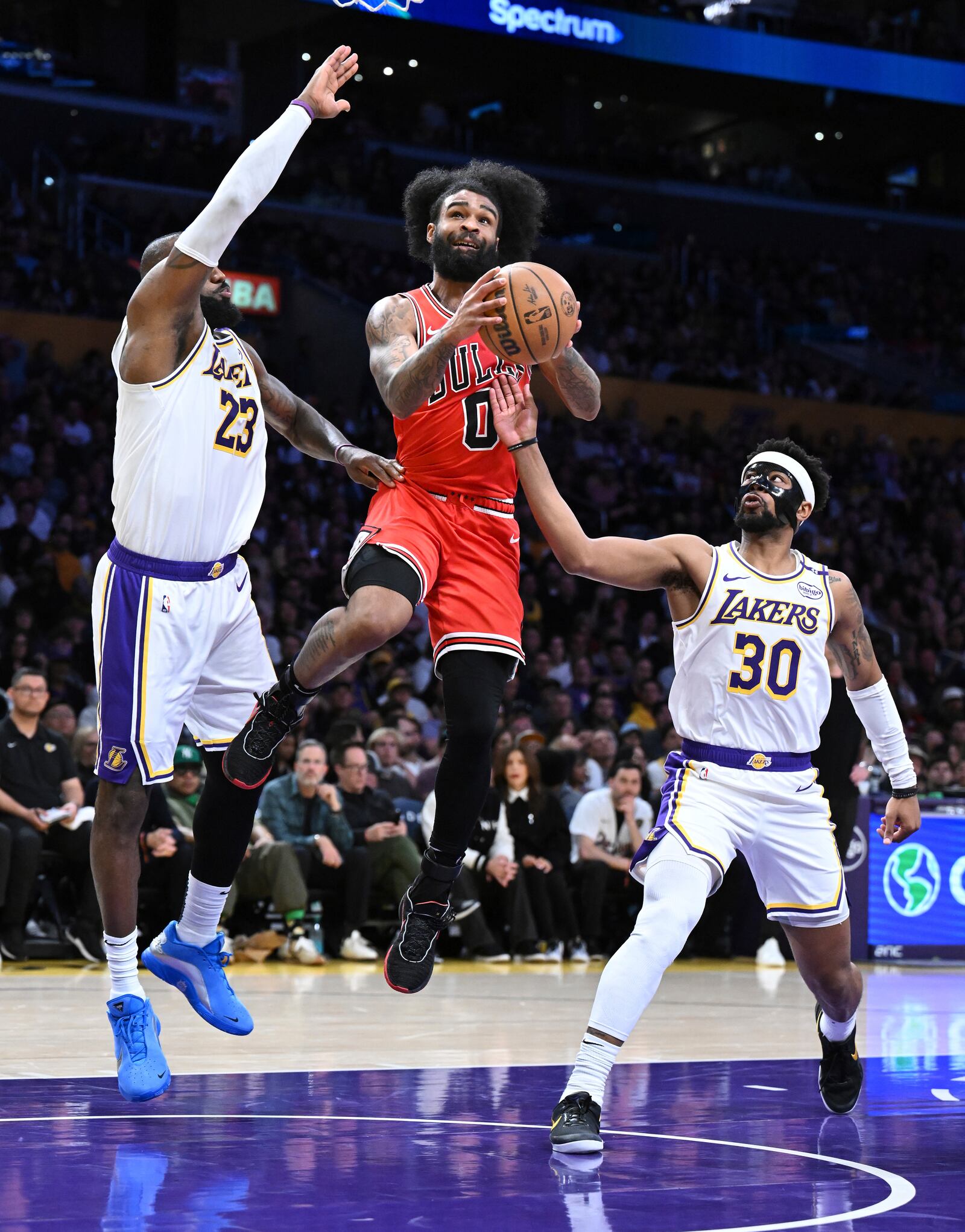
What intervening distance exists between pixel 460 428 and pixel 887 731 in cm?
175

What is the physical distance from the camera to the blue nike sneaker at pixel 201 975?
5238 millimetres

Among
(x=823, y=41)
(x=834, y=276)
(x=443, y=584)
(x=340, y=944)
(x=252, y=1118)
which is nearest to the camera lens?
(x=252, y=1118)

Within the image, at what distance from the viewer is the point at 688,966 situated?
1130cm

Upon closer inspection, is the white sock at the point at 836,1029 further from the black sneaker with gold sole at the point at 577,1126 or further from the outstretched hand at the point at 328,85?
the outstretched hand at the point at 328,85

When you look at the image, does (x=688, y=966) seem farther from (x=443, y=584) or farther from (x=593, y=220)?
(x=593, y=220)

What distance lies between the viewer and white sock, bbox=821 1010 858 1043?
5250 mm

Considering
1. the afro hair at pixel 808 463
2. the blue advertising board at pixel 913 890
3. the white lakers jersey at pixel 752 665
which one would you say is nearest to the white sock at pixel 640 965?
the white lakers jersey at pixel 752 665

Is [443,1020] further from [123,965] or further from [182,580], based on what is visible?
[182,580]

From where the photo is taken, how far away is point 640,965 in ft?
15.1

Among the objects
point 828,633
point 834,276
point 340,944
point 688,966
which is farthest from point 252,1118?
point 834,276

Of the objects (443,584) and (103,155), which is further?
(103,155)

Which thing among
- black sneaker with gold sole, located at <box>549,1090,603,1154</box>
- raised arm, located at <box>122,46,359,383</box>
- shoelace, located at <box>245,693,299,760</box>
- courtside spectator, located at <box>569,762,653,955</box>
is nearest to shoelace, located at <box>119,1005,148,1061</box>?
shoelace, located at <box>245,693,299,760</box>

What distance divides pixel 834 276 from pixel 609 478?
9973 mm

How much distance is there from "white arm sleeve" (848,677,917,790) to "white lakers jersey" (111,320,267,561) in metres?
2.14
